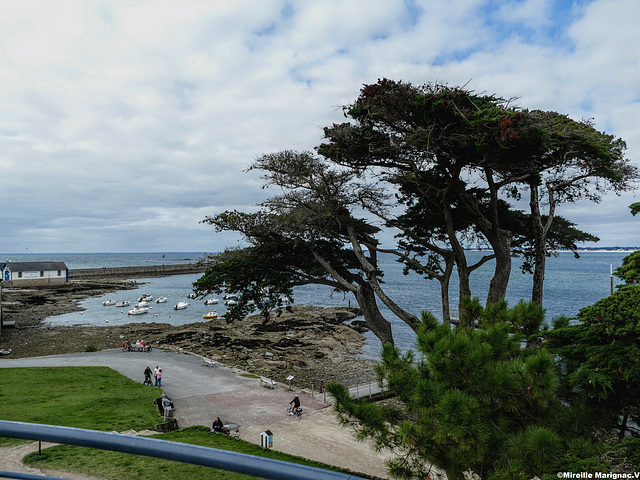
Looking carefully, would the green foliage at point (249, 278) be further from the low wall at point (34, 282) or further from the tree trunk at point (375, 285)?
the low wall at point (34, 282)

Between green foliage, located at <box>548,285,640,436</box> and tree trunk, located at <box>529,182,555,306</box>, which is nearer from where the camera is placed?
green foliage, located at <box>548,285,640,436</box>

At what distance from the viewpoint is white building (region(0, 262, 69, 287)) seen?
70625 millimetres

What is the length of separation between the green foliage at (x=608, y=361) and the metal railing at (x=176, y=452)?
21.0ft

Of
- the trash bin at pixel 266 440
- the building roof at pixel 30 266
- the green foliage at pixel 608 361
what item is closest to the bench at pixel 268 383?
the trash bin at pixel 266 440

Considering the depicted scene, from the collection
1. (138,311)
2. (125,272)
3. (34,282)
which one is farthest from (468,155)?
(125,272)

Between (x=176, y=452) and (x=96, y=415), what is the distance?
1579cm

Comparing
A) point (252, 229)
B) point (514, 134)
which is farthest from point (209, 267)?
point (514, 134)

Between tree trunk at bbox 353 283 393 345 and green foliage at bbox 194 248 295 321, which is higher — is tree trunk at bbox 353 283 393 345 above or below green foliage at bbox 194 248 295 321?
below

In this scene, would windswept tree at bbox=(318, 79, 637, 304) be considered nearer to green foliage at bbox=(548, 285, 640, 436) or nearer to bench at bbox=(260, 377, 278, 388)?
green foliage at bbox=(548, 285, 640, 436)

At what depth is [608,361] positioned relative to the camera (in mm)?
6367

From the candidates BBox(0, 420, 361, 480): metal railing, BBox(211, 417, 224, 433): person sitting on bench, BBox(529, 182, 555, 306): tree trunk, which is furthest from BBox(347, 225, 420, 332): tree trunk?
BBox(0, 420, 361, 480): metal railing

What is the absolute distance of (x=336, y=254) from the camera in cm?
1648

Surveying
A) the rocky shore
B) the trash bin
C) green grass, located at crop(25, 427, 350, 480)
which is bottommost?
the rocky shore

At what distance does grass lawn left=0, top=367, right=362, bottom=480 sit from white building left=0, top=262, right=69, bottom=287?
201ft
